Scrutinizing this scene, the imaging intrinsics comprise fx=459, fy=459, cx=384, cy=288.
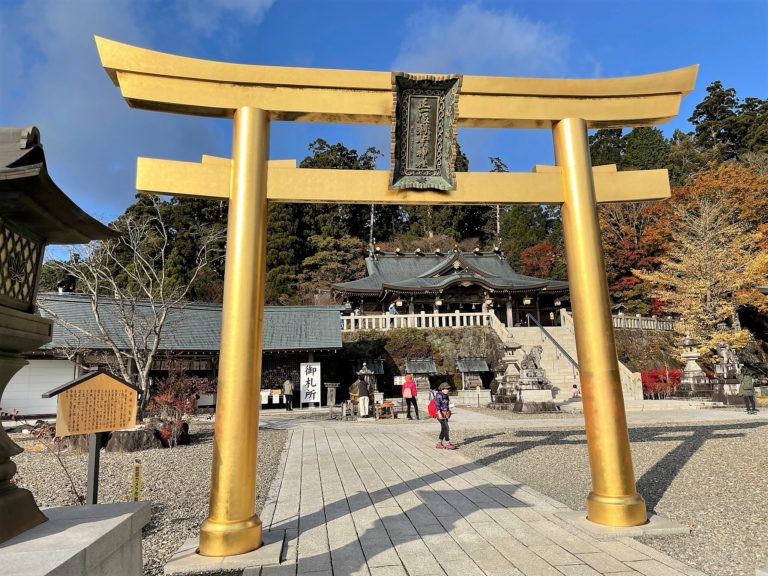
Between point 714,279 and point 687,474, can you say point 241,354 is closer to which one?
point 687,474

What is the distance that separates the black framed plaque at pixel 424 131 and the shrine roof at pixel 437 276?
74.8 feet

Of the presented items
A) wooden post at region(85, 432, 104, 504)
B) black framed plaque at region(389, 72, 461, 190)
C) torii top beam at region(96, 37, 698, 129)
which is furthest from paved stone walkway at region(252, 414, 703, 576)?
torii top beam at region(96, 37, 698, 129)

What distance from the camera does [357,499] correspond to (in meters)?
5.57

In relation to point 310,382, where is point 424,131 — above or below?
above

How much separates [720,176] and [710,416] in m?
23.4

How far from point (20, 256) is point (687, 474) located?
802cm

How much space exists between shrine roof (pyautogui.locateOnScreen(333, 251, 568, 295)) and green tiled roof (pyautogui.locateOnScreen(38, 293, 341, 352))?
6748 mm

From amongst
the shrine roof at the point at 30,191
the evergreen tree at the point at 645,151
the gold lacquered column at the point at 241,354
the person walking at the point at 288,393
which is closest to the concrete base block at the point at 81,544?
the gold lacquered column at the point at 241,354

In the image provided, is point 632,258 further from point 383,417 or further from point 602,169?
point 602,169

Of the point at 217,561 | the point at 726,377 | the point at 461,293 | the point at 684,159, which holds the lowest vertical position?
the point at 217,561

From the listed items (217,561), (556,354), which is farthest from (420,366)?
(217,561)

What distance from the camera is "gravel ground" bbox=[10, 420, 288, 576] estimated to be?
184 inches

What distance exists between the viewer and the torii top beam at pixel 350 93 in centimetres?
439

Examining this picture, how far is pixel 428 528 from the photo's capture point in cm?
441
